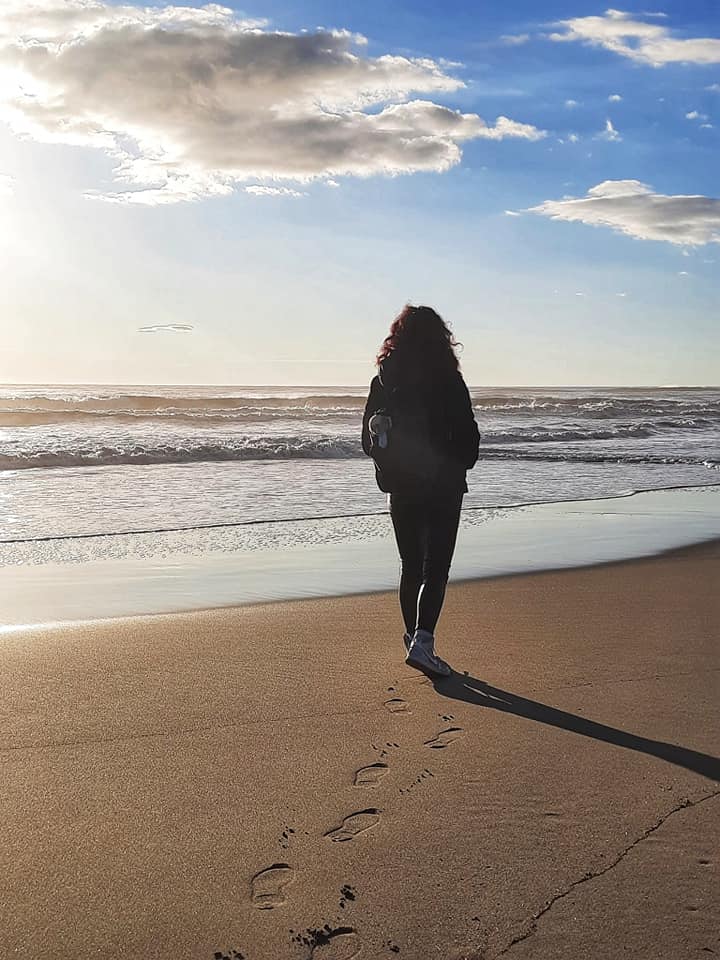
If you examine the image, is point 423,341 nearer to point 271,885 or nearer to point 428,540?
point 428,540

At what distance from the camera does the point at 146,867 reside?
2754 millimetres

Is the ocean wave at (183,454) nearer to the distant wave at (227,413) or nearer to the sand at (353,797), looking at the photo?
the distant wave at (227,413)

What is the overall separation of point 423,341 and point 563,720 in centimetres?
192

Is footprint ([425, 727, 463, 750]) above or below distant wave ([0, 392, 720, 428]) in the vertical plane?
below

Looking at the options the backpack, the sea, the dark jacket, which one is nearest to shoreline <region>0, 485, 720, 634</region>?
the sea

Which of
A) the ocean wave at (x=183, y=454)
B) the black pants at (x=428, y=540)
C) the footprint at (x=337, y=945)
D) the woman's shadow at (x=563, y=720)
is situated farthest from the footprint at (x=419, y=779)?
the ocean wave at (x=183, y=454)

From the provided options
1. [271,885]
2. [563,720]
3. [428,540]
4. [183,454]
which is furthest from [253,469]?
[271,885]

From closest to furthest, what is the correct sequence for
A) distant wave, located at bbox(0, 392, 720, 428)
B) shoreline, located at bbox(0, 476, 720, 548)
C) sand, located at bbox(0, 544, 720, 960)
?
sand, located at bbox(0, 544, 720, 960), shoreline, located at bbox(0, 476, 720, 548), distant wave, located at bbox(0, 392, 720, 428)

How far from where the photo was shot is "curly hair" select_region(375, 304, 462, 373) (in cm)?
484

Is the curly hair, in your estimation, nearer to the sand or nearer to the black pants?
the black pants

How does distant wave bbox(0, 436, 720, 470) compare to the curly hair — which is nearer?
the curly hair

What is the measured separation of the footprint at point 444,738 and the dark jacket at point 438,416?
4.43ft

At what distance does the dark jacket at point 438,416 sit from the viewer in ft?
15.9

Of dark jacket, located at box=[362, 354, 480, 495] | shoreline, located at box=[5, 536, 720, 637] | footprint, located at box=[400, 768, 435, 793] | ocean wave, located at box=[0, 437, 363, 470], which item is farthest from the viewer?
ocean wave, located at box=[0, 437, 363, 470]
